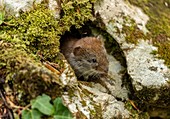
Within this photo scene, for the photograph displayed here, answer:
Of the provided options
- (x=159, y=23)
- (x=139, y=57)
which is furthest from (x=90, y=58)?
(x=159, y=23)

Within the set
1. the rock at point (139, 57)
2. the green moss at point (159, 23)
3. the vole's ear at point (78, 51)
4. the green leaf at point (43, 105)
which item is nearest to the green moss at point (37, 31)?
the vole's ear at point (78, 51)

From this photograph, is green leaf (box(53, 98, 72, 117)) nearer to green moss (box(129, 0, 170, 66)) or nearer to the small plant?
the small plant

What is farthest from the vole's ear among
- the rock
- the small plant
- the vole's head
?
the small plant

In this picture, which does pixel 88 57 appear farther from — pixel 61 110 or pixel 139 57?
pixel 61 110

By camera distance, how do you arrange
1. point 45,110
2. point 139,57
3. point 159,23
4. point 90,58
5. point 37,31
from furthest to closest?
point 159,23, point 90,58, point 139,57, point 37,31, point 45,110

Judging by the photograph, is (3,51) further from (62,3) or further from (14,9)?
(62,3)

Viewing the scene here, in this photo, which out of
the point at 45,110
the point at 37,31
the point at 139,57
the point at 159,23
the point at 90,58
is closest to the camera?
the point at 45,110

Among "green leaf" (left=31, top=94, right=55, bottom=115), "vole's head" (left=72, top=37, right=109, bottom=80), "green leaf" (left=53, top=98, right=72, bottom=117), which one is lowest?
"green leaf" (left=53, top=98, right=72, bottom=117)

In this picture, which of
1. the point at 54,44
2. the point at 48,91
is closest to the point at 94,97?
the point at 54,44
